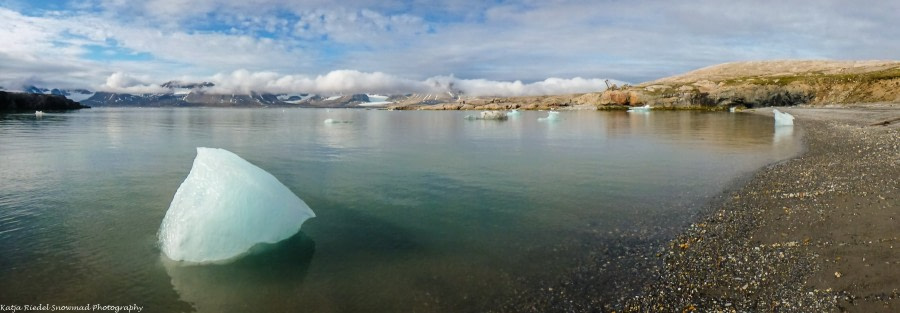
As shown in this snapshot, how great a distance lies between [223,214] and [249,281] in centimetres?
183

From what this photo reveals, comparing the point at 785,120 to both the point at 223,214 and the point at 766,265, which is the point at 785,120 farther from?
the point at 223,214

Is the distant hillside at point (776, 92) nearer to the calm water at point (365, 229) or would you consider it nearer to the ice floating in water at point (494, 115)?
the ice floating in water at point (494, 115)

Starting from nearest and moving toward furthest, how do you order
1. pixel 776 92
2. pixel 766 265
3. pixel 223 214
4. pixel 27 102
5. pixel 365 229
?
pixel 766 265
pixel 223 214
pixel 365 229
pixel 776 92
pixel 27 102

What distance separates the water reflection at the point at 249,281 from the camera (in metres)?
7.13

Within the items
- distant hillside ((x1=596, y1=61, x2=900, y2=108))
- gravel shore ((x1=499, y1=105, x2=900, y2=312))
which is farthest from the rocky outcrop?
gravel shore ((x1=499, y1=105, x2=900, y2=312))

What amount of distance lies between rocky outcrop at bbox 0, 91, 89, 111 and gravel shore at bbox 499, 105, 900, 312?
509ft

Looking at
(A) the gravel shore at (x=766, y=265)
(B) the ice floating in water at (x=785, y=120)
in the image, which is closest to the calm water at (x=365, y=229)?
(A) the gravel shore at (x=766, y=265)

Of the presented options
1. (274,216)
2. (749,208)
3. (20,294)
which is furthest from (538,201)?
(20,294)

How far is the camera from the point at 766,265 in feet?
25.3

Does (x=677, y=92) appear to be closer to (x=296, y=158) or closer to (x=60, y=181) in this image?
(x=296, y=158)

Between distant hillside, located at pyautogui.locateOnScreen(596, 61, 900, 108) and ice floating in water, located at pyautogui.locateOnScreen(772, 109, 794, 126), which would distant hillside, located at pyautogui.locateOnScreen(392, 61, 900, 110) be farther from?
ice floating in water, located at pyautogui.locateOnScreen(772, 109, 794, 126)

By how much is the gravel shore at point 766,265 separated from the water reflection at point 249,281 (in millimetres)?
3627

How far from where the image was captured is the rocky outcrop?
4577 inches

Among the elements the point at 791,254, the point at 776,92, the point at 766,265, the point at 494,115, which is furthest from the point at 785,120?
the point at 776,92
